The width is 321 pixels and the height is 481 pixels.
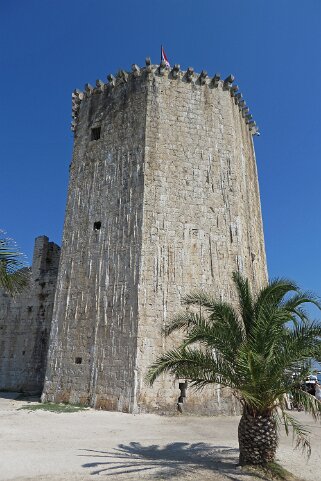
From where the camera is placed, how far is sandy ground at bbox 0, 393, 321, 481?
6.38 m

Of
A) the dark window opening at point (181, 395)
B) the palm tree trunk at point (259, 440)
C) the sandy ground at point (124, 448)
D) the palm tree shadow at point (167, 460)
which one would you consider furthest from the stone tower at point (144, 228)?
the palm tree trunk at point (259, 440)

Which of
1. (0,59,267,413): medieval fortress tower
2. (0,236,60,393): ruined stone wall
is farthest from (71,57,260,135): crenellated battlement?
(0,236,60,393): ruined stone wall

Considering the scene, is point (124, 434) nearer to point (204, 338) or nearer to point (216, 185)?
point (204, 338)

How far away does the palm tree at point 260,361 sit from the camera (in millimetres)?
6676

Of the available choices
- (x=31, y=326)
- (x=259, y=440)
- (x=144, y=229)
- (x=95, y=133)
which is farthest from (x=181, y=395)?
(x=95, y=133)

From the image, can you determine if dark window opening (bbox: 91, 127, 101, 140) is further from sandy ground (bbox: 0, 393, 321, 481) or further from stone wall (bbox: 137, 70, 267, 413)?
sandy ground (bbox: 0, 393, 321, 481)

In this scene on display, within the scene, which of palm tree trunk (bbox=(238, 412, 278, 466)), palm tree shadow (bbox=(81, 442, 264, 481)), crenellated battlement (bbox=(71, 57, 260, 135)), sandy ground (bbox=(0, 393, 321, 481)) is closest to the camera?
sandy ground (bbox=(0, 393, 321, 481))

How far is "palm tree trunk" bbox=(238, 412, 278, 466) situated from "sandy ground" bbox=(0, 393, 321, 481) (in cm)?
37

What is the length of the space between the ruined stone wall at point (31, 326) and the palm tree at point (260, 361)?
1137cm

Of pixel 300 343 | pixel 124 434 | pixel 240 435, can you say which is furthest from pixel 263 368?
pixel 124 434

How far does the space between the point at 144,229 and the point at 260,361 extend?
808 centimetres

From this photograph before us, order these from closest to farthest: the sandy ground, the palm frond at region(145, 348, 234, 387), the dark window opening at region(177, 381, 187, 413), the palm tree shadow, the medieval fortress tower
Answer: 1. the sandy ground
2. the palm tree shadow
3. the palm frond at region(145, 348, 234, 387)
4. the dark window opening at region(177, 381, 187, 413)
5. the medieval fortress tower

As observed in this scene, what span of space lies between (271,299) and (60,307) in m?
9.39

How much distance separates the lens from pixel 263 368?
6688 millimetres
